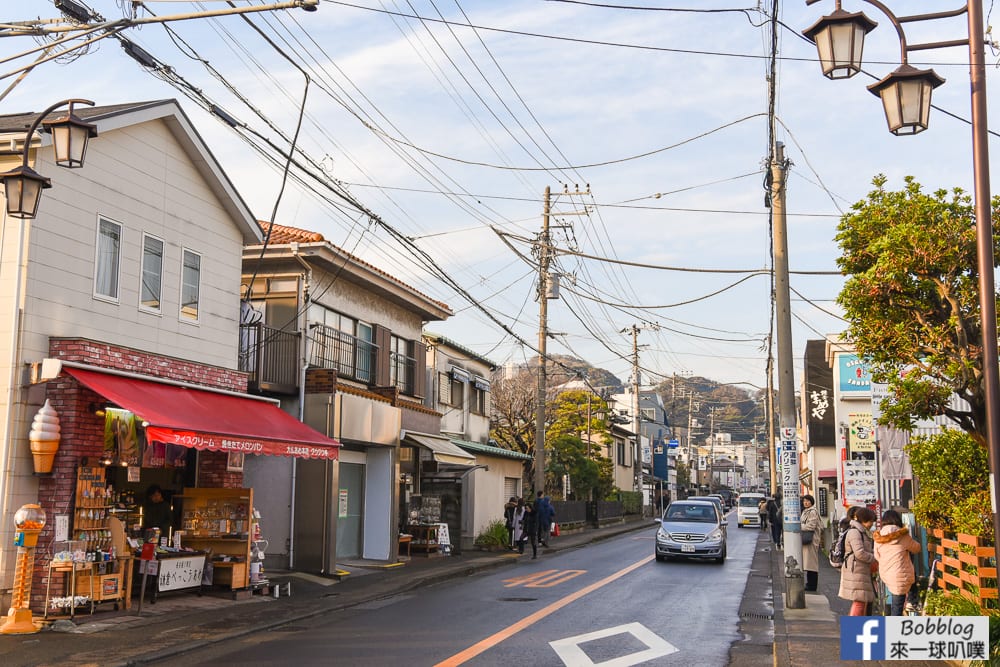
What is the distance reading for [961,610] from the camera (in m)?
9.69

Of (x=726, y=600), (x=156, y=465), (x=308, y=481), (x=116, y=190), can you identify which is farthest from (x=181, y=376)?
(x=726, y=600)

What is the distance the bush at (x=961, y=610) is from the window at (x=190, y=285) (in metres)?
12.9

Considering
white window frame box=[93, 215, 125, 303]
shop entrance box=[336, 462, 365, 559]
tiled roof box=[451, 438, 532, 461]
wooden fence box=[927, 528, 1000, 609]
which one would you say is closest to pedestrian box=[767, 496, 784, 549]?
tiled roof box=[451, 438, 532, 461]

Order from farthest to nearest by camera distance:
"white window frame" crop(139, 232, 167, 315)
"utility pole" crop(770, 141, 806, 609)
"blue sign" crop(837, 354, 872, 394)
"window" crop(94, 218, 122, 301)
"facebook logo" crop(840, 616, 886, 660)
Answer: "blue sign" crop(837, 354, 872, 394) < "white window frame" crop(139, 232, 167, 315) < "utility pole" crop(770, 141, 806, 609) < "window" crop(94, 218, 122, 301) < "facebook logo" crop(840, 616, 886, 660)

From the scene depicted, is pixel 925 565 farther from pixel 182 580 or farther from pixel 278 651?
pixel 182 580

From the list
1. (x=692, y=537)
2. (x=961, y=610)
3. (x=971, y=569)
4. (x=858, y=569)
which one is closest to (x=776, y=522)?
(x=692, y=537)

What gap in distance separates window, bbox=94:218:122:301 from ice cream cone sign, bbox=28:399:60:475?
230 cm

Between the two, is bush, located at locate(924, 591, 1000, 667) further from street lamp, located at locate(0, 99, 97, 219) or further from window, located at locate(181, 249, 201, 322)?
window, located at locate(181, 249, 201, 322)

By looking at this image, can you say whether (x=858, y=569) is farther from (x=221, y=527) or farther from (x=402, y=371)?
(x=402, y=371)

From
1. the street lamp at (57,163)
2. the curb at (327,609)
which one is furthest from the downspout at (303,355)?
the street lamp at (57,163)

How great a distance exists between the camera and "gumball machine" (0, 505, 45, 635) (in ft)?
→ 40.1

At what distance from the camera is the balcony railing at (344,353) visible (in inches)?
877

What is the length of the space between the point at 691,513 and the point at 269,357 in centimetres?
1394

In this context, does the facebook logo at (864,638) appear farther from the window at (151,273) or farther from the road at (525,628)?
the window at (151,273)
